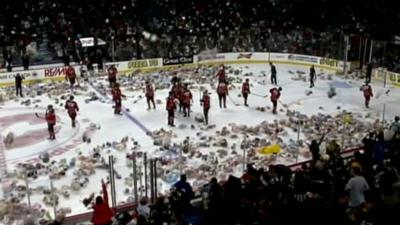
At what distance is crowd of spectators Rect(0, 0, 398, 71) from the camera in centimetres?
2517

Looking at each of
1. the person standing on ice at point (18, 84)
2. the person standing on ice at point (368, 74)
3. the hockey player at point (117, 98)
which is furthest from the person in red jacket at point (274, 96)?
the person standing on ice at point (18, 84)

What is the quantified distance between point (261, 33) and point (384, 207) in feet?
68.9

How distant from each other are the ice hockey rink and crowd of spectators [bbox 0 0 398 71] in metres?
2.21

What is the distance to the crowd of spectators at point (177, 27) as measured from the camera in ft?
82.6

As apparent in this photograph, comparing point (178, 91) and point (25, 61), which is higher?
point (25, 61)

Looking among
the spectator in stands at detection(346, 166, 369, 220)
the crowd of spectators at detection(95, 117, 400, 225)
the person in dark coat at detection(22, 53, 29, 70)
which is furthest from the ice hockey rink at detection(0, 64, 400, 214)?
the spectator in stands at detection(346, 166, 369, 220)

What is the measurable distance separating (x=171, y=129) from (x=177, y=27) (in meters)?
12.7

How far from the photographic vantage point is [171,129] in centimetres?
1662

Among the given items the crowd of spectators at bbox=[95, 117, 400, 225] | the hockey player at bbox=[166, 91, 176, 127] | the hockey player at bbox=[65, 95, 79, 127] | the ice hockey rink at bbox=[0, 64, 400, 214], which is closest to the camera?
the crowd of spectators at bbox=[95, 117, 400, 225]

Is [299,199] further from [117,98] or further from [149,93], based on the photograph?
[149,93]

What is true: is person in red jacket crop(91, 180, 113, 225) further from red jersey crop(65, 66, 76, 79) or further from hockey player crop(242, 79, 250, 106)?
red jersey crop(65, 66, 76, 79)

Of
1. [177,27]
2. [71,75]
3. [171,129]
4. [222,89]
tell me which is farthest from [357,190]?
[177,27]

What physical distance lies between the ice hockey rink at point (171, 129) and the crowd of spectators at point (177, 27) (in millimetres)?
2214

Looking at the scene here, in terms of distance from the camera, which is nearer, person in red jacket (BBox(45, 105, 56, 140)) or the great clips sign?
person in red jacket (BBox(45, 105, 56, 140))
